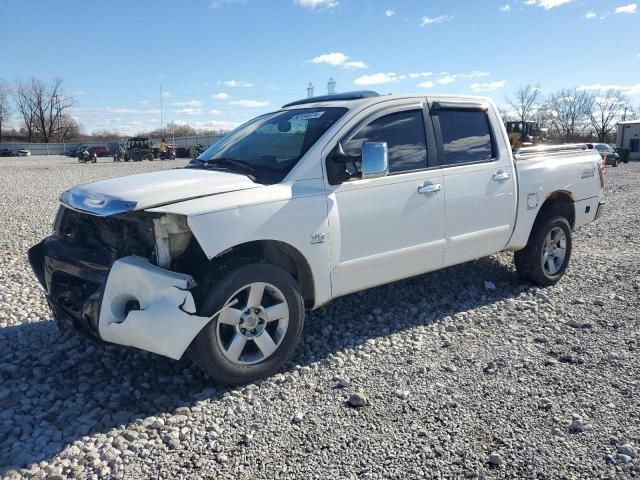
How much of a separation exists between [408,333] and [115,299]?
7.85ft

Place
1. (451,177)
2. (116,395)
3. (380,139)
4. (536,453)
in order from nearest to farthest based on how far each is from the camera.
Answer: (536,453) < (116,395) < (380,139) < (451,177)

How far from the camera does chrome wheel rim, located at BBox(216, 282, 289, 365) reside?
11.0 feet

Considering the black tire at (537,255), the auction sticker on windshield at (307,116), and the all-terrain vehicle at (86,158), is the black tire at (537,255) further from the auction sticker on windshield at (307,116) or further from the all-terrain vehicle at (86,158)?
the all-terrain vehicle at (86,158)

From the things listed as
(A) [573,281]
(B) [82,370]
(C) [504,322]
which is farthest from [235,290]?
(A) [573,281]

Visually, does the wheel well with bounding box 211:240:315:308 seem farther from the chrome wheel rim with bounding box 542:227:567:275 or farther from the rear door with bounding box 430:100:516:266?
the chrome wheel rim with bounding box 542:227:567:275

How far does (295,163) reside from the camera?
12.4ft

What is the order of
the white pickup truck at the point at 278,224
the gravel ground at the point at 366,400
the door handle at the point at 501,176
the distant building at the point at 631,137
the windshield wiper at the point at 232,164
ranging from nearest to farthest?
the gravel ground at the point at 366,400, the white pickup truck at the point at 278,224, the windshield wiper at the point at 232,164, the door handle at the point at 501,176, the distant building at the point at 631,137

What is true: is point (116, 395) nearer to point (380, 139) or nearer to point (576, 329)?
point (380, 139)

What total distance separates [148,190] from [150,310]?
790 millimetres

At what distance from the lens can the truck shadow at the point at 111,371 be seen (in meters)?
3.03

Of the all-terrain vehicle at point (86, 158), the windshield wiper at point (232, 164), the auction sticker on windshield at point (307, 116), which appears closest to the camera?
the windshield wiper at point (232, 164)

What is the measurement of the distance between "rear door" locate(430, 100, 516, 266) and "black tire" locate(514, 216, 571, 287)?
520 mm

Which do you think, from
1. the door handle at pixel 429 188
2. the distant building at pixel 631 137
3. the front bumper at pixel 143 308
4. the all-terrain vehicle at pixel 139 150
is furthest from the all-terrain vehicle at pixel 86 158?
the distant building at pixel 631 137

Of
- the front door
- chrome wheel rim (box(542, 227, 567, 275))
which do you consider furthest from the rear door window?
chrome wheel rim (box(542, 227, 567, 275))
